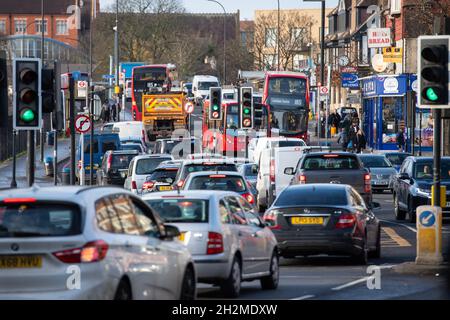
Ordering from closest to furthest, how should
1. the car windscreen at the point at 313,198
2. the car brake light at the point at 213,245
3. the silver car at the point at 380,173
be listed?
the car brake light at the point at 213,245
the car windscreen at the point at 313,198
the silver car at the point at 380,173

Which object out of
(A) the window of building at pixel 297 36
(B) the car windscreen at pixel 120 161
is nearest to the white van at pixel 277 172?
(B) the car windscreen at pixel 120 161

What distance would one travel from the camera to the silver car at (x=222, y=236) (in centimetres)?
1592

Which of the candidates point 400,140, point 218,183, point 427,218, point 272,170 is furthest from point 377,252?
point 400,140

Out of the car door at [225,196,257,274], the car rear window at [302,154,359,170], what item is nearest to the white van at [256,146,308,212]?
the car rear window at [302,154,359,170]

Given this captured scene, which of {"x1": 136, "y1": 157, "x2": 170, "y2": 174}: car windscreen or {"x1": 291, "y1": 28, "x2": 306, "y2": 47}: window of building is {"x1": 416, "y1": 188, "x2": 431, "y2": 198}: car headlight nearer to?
{"x1": 136, "y1": 157, "x2": 170, "y2": 174}: car windscreen

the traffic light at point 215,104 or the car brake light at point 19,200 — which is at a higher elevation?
the traffic light at point 215,104

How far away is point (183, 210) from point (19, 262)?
531 cm

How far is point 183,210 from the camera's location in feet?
54.3

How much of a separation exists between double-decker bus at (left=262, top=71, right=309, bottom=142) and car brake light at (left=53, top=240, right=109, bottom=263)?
5333 cm

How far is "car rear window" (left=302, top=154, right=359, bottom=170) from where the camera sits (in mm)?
31422

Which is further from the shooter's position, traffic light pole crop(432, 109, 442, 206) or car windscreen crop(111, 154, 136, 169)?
car windscreen crop(111, 154, 136, 169)

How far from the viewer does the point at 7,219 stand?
11719mm

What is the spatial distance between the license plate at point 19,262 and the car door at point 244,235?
551 cm

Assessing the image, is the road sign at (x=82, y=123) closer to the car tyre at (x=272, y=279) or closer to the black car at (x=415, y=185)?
the black car at (x=415, y=185)
